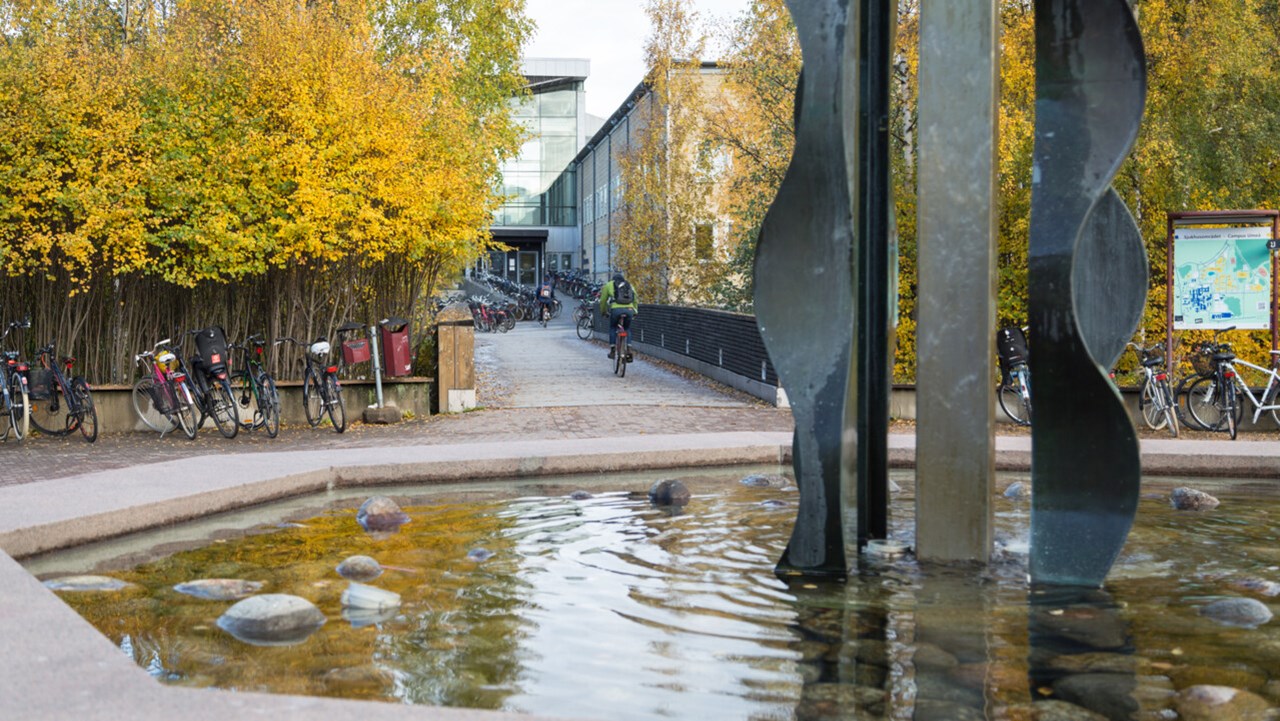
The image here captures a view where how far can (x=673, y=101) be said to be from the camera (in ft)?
104

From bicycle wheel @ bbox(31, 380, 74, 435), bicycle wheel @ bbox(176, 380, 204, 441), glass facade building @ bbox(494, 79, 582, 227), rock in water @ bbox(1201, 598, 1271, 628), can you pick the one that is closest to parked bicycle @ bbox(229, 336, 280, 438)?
bicycle wheel @ bbox(176, 380, 204, 441)

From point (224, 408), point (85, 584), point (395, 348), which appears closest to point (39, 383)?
point (224, 408)

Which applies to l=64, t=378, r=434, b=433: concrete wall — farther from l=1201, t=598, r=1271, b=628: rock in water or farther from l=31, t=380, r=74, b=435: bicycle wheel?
l=1201, t=598, r=1271, b=628: rock in water

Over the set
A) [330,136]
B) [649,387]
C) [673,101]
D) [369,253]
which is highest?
[673,101]

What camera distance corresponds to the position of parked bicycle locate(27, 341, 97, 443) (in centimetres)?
1428

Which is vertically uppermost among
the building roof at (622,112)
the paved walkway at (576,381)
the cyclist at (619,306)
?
the building roof at (622,112)

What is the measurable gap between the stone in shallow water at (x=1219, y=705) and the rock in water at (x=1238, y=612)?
1.16 metres

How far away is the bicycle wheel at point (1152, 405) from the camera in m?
14.8

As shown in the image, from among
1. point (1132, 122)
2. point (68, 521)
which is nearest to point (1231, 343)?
point (1132, 122)

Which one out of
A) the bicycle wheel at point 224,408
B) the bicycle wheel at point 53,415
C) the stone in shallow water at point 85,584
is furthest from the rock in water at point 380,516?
the bicycle wheel at point 53,415

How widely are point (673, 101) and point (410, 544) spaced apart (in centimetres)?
2491

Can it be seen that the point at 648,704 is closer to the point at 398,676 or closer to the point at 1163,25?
the point at 398,676

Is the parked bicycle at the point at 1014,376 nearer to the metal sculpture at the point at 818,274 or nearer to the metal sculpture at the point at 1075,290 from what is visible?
the metal sculpture at the point at 1075,290

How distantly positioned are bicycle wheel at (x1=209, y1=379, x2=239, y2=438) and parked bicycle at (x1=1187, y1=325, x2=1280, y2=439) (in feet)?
33.4
